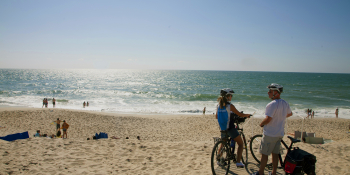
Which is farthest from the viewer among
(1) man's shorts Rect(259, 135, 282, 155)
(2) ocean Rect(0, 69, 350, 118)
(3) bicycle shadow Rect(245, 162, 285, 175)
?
(2) ocean Rect(0, 69, 350, 118)

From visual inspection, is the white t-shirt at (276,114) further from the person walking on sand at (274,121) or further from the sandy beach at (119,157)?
the sandy beach at (119,157)

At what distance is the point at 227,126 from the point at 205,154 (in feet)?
7.00

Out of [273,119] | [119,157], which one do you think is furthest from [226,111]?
[119,157]

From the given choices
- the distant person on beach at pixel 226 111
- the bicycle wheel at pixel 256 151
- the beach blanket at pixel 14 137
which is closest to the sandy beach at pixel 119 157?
the bicycle wheel at pixel 256 151

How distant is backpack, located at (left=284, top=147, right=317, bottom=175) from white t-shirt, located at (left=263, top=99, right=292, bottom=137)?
0.48 metres

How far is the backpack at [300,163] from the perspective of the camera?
10.4 ft

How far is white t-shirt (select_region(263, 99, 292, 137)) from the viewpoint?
326cm

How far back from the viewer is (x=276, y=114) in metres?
3.28

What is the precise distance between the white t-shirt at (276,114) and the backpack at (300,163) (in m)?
0.48

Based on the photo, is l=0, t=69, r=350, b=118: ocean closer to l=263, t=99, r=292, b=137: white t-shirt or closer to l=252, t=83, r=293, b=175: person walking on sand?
l=252, t=83, r=293, b=175: person walking on sand

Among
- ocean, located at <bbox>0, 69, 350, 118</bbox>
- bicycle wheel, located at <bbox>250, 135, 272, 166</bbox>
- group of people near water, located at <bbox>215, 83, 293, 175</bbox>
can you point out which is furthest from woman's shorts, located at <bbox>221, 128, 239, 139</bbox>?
ocean, located at <bbox>0, 69, 350, 118</bbox>

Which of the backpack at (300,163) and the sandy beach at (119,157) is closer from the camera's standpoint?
the backpack at (300,163)

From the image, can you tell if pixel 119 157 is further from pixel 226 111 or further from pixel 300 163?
pixel 300 163

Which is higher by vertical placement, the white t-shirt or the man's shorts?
the white t-shirt
